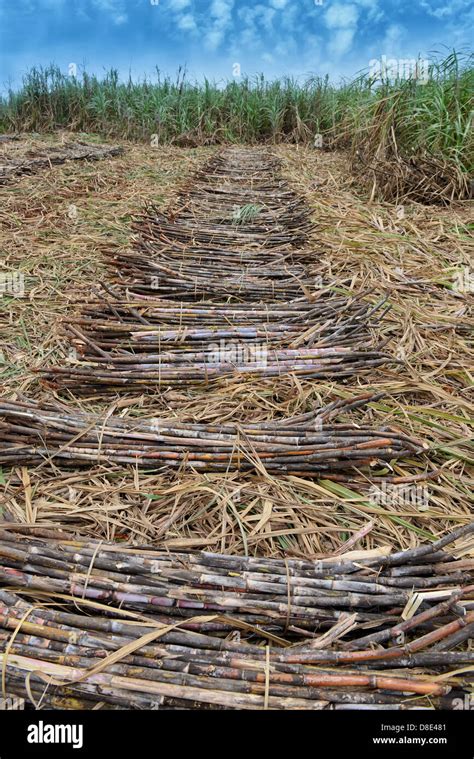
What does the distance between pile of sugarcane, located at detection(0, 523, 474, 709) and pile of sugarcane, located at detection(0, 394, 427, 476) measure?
39 cm

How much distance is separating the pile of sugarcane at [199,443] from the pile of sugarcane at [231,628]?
1.27 feet

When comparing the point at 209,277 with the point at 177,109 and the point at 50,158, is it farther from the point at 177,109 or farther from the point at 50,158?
the point at 177,109

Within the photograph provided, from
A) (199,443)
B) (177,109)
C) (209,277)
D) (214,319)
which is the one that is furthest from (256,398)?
(177,109)

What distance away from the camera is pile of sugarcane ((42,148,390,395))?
2.29m

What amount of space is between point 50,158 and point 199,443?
23.8 ft

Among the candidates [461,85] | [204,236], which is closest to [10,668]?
[204,236]

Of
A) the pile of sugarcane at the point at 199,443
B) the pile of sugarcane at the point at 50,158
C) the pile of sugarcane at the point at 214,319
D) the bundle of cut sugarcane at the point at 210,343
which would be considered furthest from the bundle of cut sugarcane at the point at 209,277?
the pile of sugarcane at the point at 50,158

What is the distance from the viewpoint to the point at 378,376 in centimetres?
233

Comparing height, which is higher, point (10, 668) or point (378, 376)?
point (378, 376)

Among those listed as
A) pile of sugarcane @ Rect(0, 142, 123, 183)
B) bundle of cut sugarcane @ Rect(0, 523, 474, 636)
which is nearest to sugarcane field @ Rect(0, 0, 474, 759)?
bundle of cut sugarcane @ Rect(0, 523, 474, 636)

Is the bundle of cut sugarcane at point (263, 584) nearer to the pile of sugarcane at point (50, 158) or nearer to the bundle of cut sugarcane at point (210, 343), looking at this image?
the bundle of cut sugarcane at point (210, 343)

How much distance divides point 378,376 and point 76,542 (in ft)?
4.74

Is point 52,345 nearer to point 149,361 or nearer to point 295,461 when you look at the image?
point 149,361

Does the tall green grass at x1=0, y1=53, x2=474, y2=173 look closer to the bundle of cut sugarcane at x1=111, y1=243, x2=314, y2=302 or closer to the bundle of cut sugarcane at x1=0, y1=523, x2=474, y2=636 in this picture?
the bundle of cut sugarcane at x1=111, y1=243, x2=314, y2=302
